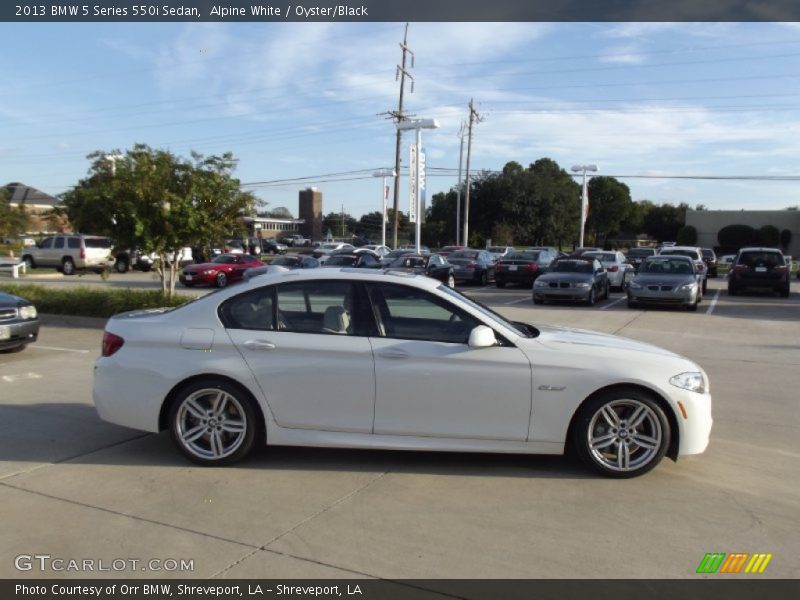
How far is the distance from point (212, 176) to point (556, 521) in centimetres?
1132

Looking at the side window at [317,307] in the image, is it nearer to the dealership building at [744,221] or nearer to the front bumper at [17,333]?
the front bumper at [17,333]

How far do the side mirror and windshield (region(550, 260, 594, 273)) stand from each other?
16453mm

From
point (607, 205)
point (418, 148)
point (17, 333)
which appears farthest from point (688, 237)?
point (17, 333)

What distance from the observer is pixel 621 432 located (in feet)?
16.6

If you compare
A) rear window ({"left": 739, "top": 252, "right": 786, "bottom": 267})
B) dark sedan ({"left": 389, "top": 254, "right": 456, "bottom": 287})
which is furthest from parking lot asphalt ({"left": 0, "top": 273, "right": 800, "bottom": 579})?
dark sedan ({"left": 389, "top": 254, "right": 456, "bottom": 287})

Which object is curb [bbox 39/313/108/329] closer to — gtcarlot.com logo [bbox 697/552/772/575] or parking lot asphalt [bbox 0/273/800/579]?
parking lot asphalt [bbox 0/273/800/579]

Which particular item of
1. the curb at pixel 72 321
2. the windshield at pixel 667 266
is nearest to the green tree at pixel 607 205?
the windshield at pixel 667 266

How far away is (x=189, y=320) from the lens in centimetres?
541

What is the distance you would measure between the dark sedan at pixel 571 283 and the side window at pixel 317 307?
1526 cm

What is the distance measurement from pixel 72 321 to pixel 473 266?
58.7ft

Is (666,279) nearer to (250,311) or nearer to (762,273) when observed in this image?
(762,273)

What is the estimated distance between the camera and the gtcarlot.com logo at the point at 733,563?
377 cm

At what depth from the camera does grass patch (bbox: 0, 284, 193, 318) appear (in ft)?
46.2

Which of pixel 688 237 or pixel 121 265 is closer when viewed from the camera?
pixel 121 265
